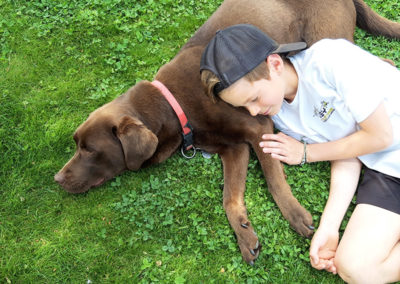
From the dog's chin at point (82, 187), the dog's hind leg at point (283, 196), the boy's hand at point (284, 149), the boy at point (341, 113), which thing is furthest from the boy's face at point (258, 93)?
the dog's chin at point (82, 187)

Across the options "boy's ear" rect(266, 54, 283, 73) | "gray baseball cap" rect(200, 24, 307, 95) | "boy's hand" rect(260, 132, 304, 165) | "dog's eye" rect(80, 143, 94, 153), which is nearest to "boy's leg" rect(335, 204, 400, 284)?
"boy's hand" rect(260, 132, 304, 165)

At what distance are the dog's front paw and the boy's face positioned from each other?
38.0 inches

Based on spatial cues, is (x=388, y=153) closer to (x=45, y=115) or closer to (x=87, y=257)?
(x=87, y=257)

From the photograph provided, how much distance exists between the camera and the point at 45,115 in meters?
3.92

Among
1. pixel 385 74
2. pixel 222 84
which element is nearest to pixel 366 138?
pixel 385 74

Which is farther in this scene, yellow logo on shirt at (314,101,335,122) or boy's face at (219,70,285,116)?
yellow logo on shirt at (314,101,335,122)

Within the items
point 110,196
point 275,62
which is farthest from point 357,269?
point 110,196

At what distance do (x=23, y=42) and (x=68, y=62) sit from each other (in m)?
0.70

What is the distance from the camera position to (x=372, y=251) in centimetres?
272

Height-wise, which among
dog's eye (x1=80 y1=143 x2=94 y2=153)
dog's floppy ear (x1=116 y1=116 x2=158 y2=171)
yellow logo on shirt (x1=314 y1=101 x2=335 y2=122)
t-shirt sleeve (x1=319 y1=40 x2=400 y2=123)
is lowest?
dog's eye (x1=80 y1=143 x2=94 y2=153)

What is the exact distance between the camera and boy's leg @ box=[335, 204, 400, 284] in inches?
106

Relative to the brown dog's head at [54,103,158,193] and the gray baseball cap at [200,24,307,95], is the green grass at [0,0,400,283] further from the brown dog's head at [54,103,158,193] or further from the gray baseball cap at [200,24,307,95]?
the gray baseball cap at [200,24,307,95]

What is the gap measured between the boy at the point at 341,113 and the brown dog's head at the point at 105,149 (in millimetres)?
719

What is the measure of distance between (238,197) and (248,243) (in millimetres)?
435
